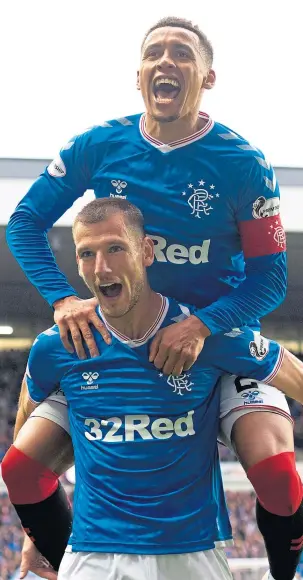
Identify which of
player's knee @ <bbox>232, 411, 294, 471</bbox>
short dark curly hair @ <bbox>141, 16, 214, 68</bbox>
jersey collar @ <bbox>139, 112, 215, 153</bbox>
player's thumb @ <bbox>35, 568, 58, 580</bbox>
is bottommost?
player's thumb @ <bbox>35, 568, 58, 580</bbox>

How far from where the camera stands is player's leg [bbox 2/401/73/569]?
2.26m

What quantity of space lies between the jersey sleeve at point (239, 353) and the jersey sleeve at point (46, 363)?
15.7 inches

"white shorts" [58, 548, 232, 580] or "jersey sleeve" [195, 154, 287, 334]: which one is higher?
"jersey sleeve" [195, 154, 287, 334]

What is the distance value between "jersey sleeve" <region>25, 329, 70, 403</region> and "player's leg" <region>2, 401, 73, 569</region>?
0.06 m

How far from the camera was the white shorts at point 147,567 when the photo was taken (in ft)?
6.70

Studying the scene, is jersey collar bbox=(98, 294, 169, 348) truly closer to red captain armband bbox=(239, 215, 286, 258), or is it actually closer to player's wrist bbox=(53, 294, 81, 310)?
player's wrist bbox=(53, 294, 81, 310)

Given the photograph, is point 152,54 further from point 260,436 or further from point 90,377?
point 260,436

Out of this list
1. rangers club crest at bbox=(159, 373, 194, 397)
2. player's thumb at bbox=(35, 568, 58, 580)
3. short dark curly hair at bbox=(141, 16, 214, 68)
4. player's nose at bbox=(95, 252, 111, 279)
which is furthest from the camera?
player's thumb at bbox=(35, 568, 58, 580)

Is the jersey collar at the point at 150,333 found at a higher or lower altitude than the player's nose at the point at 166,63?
lower

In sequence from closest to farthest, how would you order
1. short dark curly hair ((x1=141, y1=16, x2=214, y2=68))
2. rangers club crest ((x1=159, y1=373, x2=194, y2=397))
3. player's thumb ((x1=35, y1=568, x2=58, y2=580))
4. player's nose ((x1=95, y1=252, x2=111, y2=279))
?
player's nose ((x1=95, y1=252, x2=111, y2=279)), rangers club crest ((x1=159, y1=373, x2=194, y2=397)), short dark curly hair ((x1=141, y1=16, x2=214, y2=68)), player's thumb ((x1=35, y1=568, x2=58, y2=580))

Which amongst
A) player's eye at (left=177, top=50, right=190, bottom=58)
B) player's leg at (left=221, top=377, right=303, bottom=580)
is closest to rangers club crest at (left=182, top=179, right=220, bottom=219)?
player's eye at (left=177, top=50, right=190, bottom=58)

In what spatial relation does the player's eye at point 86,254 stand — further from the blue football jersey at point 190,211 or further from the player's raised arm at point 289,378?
the player's raised arm at point 289,378

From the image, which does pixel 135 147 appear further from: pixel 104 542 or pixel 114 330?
pixel 104 542

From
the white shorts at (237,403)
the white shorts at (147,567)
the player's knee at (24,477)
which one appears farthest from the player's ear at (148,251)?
the white shorts at (147,567)
